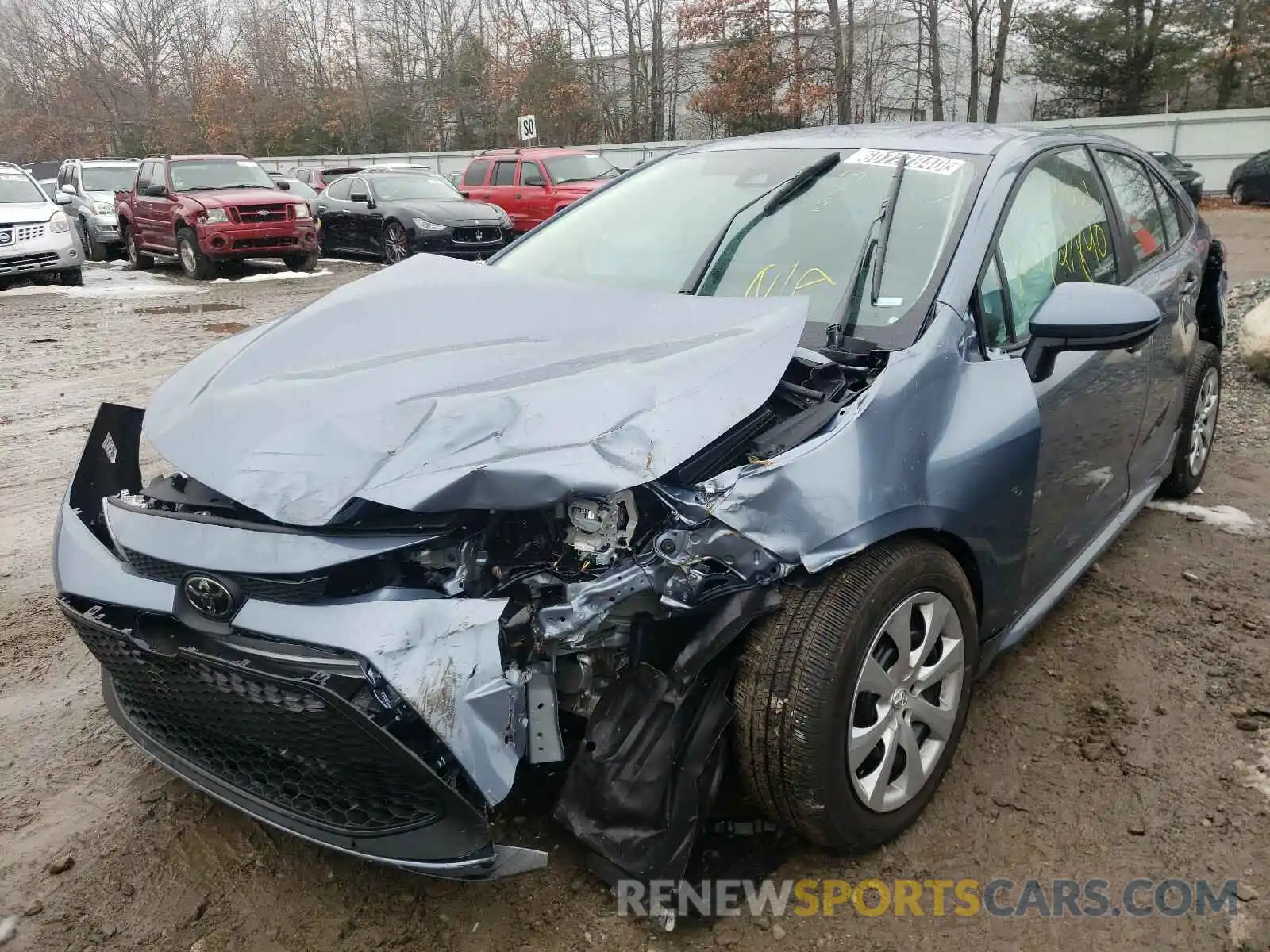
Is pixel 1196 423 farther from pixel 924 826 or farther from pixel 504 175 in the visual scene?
pixel 504 175

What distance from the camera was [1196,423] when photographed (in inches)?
167

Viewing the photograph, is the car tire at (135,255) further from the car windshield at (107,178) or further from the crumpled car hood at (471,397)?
the crumpled car hood at (471,397)

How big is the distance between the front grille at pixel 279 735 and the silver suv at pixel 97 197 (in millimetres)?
17036

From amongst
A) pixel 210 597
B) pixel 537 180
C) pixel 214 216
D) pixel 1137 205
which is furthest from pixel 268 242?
pixel 210 597

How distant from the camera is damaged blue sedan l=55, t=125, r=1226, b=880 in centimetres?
192

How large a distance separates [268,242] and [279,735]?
13.3m

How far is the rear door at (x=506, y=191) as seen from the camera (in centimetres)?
1640

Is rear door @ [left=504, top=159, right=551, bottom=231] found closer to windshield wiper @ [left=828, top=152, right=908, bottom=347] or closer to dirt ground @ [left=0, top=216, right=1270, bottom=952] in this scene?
dirt ground @ [left=0, top=216, right=1270, bottom=952]

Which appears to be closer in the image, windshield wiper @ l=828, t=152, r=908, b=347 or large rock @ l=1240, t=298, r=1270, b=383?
windshield wiper @ l=828, t=152, r=908, b=347

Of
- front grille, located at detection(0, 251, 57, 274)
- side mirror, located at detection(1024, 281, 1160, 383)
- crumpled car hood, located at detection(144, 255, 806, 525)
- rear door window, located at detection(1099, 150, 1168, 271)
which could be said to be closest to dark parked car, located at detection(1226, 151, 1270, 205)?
rear door window, located at detection(1099, 150, 1168, 271)

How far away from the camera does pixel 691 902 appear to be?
7.13 ft

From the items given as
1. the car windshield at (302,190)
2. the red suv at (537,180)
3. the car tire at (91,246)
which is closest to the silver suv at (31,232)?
the car tire at (91,246)

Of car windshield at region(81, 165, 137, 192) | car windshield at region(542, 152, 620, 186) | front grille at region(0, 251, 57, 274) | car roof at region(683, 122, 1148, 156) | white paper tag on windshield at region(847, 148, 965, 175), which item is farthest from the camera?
car windshield at region(81, 165, 137, 192)

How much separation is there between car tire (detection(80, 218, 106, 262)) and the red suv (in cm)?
717
